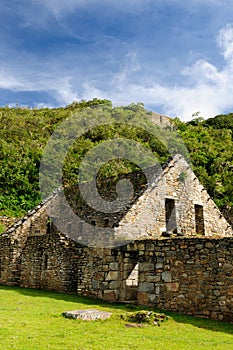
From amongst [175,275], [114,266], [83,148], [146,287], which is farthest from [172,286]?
[83,148]

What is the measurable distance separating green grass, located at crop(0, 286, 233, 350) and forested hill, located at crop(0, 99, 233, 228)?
17631mm

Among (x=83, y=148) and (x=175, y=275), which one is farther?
(x=83, y=148)

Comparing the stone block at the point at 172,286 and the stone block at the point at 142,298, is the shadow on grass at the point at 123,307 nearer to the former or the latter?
the stone block at the point at 142,298

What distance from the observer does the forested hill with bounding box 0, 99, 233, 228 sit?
31938 millimetres

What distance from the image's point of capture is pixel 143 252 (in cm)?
1406

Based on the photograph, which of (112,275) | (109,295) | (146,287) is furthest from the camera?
(112,275)

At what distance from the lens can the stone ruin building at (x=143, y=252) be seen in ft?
40.5

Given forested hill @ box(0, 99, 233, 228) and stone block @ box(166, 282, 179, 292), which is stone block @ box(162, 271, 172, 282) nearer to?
stone block @ box(166, 282, 179, 292)

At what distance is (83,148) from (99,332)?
33.4 m

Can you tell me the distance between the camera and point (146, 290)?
13.6 m

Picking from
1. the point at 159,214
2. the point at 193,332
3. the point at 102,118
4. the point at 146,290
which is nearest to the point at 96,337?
the point at 193,332

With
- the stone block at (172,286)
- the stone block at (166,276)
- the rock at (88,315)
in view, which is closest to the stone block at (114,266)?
the stone block at (166,276)

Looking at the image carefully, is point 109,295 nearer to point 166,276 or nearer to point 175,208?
point 166,276

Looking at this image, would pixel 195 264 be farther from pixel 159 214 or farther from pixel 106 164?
pixel 106 164
